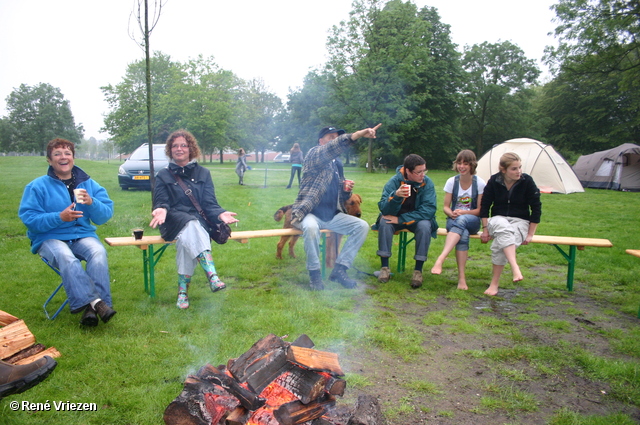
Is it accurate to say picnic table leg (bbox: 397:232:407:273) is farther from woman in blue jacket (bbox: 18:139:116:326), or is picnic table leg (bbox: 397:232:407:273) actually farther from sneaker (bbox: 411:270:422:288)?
woman in blue jacket (bbox: 18:139:116:326)

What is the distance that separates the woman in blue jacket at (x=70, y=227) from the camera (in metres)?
3.24

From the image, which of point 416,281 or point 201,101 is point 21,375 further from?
point 201,101

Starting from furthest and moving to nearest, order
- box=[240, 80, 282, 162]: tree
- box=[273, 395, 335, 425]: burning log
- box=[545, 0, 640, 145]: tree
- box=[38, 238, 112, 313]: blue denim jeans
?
1. box=[240, 80, 282, 162]: tree
2. box=[545, 0, 640, 145]: tree
3. box=[38, 238, 112, 313]: blue denim jeans
4. box=[273, 395, 335, 425]: burning log

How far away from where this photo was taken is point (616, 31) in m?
18.4

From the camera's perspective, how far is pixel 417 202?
4.93 metres

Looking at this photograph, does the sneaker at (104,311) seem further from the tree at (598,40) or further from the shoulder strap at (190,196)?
the tree at (598,40)

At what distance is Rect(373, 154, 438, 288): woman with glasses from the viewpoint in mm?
4750

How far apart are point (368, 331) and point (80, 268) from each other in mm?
2293

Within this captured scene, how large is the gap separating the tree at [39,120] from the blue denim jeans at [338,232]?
22952mm

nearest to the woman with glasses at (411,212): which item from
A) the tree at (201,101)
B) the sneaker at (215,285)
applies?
the sneaker at (215,285)

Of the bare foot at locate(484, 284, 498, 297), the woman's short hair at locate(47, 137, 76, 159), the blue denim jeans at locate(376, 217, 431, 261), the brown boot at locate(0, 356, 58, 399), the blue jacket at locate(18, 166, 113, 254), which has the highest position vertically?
the woman's short hair at locate(47, 137, 76, 159)

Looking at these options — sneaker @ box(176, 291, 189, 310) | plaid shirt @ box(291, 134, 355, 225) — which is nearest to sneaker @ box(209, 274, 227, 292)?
sneaker @ box(176, 291, 189, 310)

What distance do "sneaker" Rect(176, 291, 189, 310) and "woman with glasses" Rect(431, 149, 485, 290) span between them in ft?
8.30

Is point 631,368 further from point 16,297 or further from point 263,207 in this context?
point 263,207
